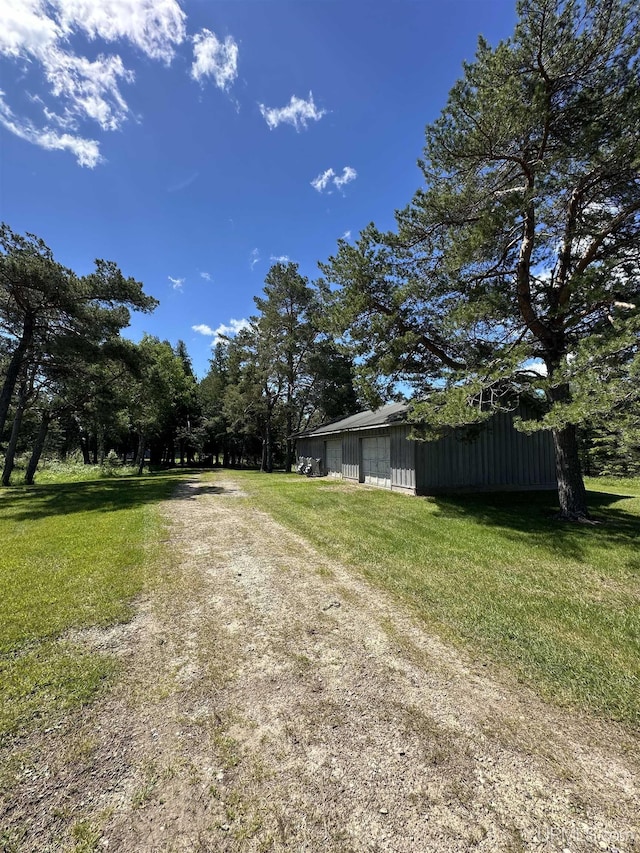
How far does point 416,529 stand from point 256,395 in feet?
70.4

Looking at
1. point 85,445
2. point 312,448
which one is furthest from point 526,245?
point 85,445

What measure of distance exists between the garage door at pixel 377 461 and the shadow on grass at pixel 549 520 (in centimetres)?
264

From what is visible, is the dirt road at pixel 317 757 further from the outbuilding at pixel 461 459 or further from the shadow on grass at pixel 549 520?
the outbuilding at pixel 461 459

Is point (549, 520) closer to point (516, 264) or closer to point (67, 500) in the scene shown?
point (516, 264)

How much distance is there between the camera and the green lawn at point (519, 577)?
2867mm

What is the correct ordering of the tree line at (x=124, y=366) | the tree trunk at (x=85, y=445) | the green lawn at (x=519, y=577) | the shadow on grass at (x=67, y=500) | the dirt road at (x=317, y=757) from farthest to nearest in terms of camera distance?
the tree trunk at (x=85, y=445)
the tree line at (x=124, y=366)
the shadow on grass at (x=67, y=500)
the green lawn at (x=519, y=577)
the dirt road at (x=317, y=757)

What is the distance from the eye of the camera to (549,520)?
8.01m

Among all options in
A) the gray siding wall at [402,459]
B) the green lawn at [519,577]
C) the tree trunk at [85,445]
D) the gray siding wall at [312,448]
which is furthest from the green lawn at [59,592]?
the tree trunk at [85,445]

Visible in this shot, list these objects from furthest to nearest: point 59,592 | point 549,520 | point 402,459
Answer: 1. point 402,459
2. point 549,520
3. point 59,592

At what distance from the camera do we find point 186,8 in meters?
7.86

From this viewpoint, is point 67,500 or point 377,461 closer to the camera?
point 67,500

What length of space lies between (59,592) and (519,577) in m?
5.63

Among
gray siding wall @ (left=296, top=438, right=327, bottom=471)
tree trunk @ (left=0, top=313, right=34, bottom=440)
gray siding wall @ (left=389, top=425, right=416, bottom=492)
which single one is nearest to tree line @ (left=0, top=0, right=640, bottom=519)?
tree trunk @ (left=0, top=313, right=34, bottom=440)

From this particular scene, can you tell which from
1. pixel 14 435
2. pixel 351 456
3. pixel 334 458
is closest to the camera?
pixel 14 435
